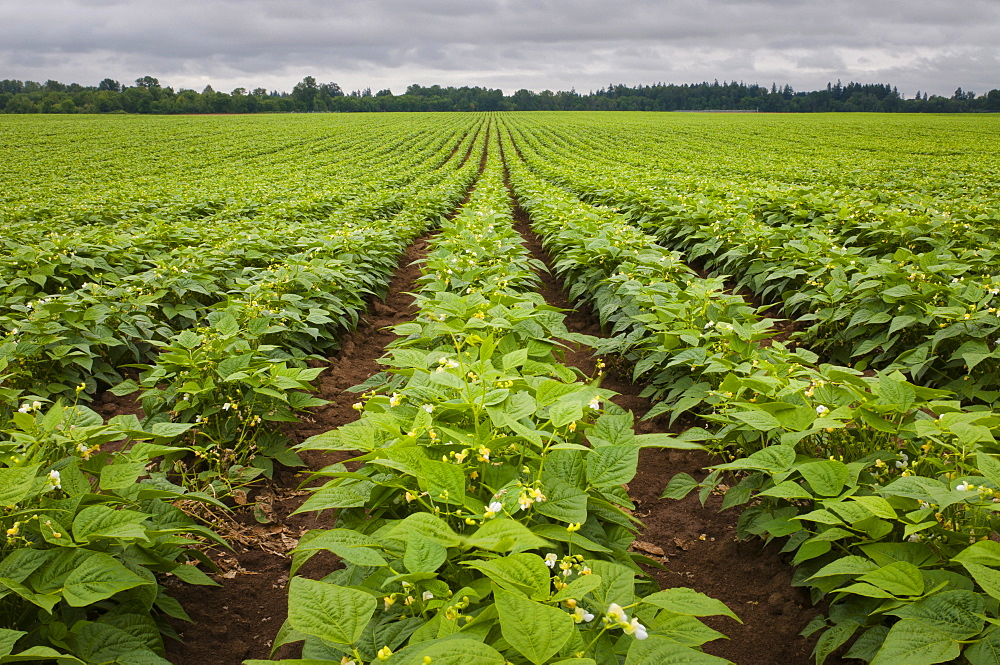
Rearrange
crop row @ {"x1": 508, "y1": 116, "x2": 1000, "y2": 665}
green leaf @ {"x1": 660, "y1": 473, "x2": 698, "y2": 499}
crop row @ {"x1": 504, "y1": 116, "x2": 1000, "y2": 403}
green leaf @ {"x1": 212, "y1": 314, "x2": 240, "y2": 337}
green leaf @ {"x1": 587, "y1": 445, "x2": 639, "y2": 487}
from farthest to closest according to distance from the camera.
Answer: crop row @ {"x1": 504, "y1": 116, "x2": 1000, "y2": 403} → green leaf @ {"x1": 212, "y1": 314, "x2": 240, "y2": 337} → green leaf @ {"x1": 660, "y1": 473, "x2": 698, "y2": 499} → green leaf @ {"x1": 587, "y1": 445, "x2": 639, "y2": 487} → crop row @ {"x1": 508, "y1": 116, "x2": 1000, "y2": 665}

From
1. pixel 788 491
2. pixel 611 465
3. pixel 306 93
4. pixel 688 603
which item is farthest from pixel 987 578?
pixel 306 93

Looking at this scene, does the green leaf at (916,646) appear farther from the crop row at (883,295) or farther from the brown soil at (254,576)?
the crop row at (883,295)

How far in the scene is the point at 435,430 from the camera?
217 centimetres

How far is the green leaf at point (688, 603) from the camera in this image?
1.37m

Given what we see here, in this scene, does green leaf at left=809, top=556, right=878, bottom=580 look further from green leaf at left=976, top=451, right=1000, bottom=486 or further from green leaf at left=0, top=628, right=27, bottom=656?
green leaf at left=0, top=628, right=27, bottom=656

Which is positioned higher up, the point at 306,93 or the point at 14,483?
the point at 306,93

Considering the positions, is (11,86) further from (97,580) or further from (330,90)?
(97,580)

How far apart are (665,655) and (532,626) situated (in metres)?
0.32

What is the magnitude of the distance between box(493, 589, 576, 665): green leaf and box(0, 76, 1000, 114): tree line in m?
88.8

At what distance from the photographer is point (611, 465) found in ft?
6.31

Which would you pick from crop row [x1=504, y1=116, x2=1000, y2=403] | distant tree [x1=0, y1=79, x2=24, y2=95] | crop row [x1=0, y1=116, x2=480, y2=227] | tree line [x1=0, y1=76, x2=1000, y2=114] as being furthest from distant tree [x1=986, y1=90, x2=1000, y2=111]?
distant tree [x1=0, y1=79, x2=24, y2=95]

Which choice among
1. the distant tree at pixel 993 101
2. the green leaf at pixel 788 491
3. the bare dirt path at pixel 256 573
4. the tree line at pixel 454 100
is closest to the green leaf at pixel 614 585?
the green leaf at pixel 788 491

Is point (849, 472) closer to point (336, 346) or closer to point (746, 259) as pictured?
point (336, 346)

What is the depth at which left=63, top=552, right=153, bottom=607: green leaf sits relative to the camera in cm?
159
